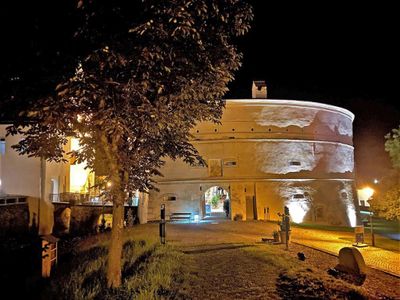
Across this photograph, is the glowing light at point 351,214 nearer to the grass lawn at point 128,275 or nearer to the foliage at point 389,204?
the foliage at point 389,204

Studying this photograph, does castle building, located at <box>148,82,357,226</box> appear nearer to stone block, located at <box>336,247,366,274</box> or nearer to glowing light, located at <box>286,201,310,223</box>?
glowing light, located at <box>286,201,310,223</box>

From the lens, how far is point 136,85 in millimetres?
7125

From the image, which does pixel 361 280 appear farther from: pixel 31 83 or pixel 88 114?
pixel 31 83

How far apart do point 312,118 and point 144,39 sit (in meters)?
23.4

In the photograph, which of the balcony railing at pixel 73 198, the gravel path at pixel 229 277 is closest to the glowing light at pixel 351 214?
the balcony railing at pixel 73 198

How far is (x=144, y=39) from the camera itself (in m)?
6.75

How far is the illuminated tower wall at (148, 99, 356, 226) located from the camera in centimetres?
2620

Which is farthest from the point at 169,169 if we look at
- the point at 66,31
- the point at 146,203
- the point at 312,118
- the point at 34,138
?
the point at 66,31

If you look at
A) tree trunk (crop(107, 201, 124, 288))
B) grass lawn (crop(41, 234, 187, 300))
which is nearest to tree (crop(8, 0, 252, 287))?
tree trunk (crop(107, 201, 124, 288))

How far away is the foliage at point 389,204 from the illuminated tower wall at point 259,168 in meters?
9.64

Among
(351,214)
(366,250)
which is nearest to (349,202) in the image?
(351,214)

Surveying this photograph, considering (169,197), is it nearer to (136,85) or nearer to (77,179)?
(77,179)

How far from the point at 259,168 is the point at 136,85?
66.9ft

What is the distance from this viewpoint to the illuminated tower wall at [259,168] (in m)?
26.2
